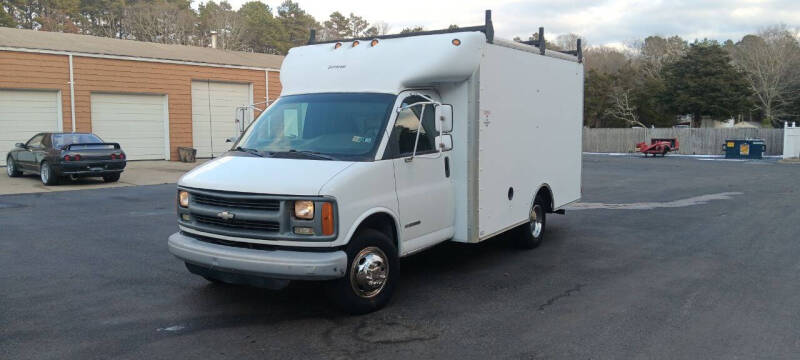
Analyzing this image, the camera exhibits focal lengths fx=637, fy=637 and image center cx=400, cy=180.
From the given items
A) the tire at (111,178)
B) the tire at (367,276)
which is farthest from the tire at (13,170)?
the tire at (367,276)

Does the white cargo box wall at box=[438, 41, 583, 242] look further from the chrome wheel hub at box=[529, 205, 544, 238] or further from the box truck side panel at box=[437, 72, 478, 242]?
the chrome wheel hub at box=[529, 205, 544, 238]

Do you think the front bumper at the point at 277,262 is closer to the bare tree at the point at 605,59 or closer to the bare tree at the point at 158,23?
the bare tree at the point at 158,23

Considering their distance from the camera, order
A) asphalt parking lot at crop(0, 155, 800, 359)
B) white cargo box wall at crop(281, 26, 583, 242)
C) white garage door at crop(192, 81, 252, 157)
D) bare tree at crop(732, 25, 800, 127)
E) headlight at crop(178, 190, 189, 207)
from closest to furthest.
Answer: asphalt parking lot at crop(0, 155, 800, 359) < headlight at crop(178, 190, 189, 207) < white cargo box wall at crop(281, 26, 583, 242) < white garage door at crop(192, 81, 252, 157) < bare tree at crop(732, 25, 800, 127)

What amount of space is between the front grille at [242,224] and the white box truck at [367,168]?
0.5 inches

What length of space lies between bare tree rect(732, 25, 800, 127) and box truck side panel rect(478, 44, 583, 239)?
155ft

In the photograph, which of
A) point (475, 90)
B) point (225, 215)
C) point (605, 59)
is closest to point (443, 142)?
point (475, 90)

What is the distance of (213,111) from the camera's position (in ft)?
94.1

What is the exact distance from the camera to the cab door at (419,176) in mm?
6062

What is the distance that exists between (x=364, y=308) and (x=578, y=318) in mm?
1906

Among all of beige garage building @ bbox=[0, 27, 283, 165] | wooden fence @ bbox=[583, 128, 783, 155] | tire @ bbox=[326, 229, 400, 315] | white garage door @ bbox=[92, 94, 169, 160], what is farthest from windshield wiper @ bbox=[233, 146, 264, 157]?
wooden fence @ bbox=[583, 128, 783, 155]

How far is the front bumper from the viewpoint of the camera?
5.15m

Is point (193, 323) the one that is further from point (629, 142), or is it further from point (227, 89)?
point (629, 142)

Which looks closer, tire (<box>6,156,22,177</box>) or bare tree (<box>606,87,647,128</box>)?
tire (<box>6,156,22,177</box>)

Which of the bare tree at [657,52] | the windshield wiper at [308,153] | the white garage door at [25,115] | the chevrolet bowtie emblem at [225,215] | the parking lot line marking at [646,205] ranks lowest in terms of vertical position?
the parking lot line marking at [646,205]
